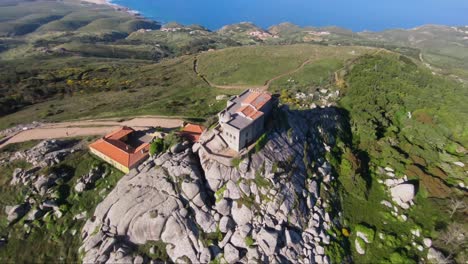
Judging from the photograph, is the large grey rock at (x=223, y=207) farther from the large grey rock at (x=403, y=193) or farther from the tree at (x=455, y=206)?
the tree at (x=455, y=206)

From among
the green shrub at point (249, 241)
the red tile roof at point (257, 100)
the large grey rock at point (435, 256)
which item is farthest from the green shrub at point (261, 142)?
the large grey rock at point (435, 256)

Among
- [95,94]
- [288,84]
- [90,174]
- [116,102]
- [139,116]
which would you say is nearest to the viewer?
[90,174]

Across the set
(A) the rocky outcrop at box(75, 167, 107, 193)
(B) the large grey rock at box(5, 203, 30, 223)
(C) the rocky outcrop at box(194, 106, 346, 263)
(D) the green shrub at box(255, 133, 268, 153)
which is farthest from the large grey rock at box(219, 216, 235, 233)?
(B) the large grey rock at box(5, 203, 30, 223)

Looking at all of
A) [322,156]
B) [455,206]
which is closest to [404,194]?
[455,206]

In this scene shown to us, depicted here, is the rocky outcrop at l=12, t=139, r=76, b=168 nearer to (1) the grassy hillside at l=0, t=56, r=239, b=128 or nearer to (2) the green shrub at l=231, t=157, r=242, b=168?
(1) the grassy hillside at l=0, t=56, r=239, b=128

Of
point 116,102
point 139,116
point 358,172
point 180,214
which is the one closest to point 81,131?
point 139,116

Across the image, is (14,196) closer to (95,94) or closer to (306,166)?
(306,166)
